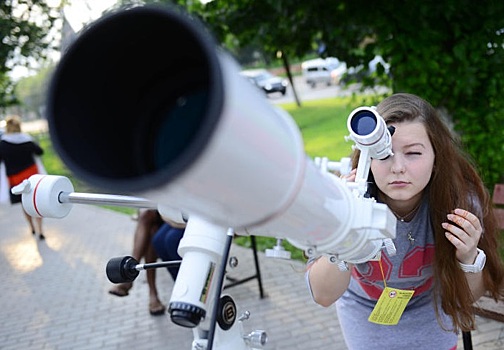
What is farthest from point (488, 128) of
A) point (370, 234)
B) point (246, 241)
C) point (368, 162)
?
point (370, 234)

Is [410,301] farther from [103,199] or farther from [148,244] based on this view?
[148,244]

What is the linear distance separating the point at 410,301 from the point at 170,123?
1293mm

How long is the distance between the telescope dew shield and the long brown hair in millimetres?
1018

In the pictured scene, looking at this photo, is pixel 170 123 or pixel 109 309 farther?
A: pixel 109 309

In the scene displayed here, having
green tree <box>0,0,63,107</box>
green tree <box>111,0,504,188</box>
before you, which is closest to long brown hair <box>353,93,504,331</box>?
green tree <box>111,0,504,188</box>

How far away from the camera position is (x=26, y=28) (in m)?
5.61

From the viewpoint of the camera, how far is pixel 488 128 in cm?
473

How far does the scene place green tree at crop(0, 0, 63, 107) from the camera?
5.42 meters

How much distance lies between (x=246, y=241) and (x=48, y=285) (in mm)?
2304

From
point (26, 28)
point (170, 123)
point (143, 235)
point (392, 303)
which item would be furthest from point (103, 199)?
point (26, 28)

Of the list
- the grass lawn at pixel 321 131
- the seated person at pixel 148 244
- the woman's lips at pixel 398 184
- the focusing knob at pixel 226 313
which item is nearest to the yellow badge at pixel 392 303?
the woman's lips at pixel 398 184

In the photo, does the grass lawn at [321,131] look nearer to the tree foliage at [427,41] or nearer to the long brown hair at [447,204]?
the tree foliage at [427,41]

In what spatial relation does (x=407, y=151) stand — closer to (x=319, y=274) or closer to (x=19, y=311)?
(x=319, y=274)

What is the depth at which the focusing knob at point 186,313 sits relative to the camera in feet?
3.48
